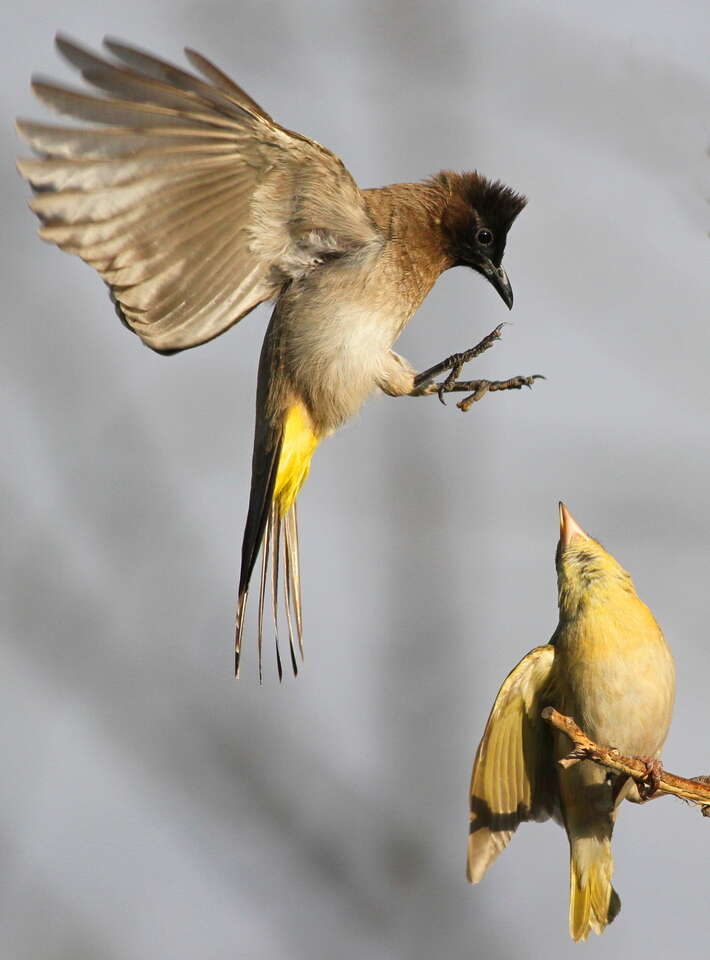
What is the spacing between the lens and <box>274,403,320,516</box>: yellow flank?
446cm

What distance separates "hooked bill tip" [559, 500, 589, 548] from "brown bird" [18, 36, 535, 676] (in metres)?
0.55

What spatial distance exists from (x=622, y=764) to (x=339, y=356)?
6.43 ft

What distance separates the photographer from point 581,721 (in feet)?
13.1

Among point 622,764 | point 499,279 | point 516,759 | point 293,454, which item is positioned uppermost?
point 499,279

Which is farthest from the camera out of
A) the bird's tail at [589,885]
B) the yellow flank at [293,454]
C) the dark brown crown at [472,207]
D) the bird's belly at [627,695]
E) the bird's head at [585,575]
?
the dark brown crown at [472,207]

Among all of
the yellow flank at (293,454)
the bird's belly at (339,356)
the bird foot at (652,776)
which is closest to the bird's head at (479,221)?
the bird's belly at (339,356)

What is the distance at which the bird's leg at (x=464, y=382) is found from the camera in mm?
4148

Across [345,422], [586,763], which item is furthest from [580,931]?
[345,422]

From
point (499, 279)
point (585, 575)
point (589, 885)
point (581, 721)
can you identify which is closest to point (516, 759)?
point (581, 721)

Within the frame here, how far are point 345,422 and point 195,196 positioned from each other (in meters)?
1.00

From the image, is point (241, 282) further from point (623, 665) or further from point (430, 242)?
point (623, 665)

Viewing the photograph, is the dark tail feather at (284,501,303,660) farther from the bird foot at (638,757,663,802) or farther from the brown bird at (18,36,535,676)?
the bird foot at (638,757,663,802)

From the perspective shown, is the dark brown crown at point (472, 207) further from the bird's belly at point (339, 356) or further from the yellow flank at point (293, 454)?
the yellow flank at point (293, 454)

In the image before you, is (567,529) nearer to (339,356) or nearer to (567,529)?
(567,529)
